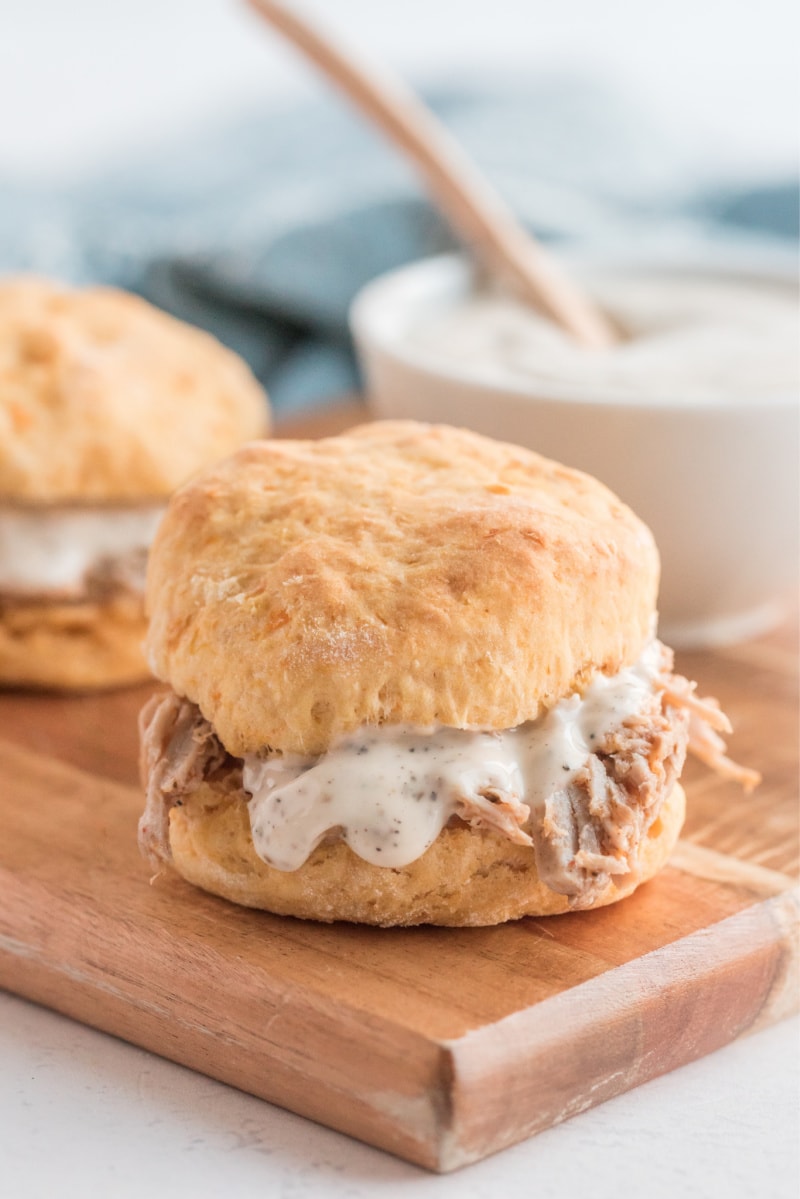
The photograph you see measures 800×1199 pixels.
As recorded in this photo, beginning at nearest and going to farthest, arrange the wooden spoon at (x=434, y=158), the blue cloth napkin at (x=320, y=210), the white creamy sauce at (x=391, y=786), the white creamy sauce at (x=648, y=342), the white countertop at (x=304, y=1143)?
1. the white countertop at (x=304, y=1143)
2. the white creamy sauce at (x=391, y=786)
3. the white creamy sauce at (x=648, y=342)
4. the wooden spoon at (x=434, y=158)
5. the blue cloth napkin at (x=320, y=210)

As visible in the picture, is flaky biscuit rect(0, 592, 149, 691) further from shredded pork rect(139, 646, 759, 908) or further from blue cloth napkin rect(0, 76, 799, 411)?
blue cloth napkin rect(0, 76, 799, 411)

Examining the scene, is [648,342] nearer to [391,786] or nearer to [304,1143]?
[391,786]

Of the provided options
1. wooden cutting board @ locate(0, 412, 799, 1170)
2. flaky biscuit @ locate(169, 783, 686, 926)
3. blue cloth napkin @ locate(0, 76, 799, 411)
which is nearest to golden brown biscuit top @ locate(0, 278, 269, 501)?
wooden cutting board @ locate(0, 412, 799, 1170)

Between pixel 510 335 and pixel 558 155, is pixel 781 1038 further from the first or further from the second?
pixel 558 155

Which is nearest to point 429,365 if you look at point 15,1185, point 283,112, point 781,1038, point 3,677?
point 3,677

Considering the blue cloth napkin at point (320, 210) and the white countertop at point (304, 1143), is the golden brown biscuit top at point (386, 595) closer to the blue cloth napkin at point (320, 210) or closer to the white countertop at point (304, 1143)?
the white countertop at point (304, 1143)

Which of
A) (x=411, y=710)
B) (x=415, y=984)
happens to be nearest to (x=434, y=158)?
(x=411, y=710)

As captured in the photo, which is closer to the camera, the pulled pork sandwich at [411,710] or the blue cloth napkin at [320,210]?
the pulled pork sandwich at [411,710]

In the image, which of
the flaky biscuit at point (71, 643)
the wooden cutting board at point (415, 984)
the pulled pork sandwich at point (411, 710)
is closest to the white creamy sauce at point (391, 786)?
the pulled pork sandwich at point (411, 710)
